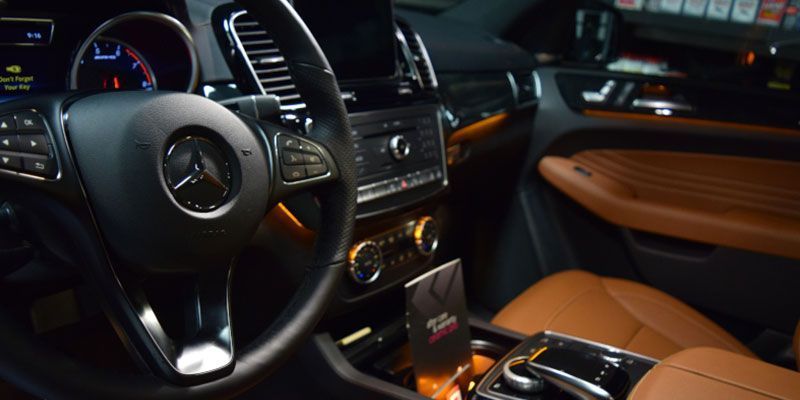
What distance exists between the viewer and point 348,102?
1.16 meters

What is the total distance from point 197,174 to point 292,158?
0.14 metres

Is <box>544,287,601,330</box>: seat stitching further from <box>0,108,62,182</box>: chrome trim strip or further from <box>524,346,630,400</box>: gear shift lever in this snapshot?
<box>0,108,62,182</box>: chrome trim strip

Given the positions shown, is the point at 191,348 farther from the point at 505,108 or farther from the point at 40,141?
the point at 505,108

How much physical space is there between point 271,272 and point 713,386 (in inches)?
24.2

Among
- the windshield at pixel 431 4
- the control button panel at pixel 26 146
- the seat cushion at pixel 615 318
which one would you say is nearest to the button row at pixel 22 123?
the control button panel at pixel 26 146

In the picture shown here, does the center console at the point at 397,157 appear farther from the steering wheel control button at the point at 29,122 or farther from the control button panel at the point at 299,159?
the steering wheel control button at the point at 29,122

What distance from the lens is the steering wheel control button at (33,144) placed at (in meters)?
0.58

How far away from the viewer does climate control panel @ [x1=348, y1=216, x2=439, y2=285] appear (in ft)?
3.75

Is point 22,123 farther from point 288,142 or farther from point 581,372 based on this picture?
point 581,372

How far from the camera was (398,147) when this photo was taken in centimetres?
121

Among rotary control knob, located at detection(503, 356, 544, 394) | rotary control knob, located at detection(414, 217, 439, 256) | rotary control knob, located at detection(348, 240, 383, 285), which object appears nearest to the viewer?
rotary control knob, located at detection(503, 356, 544, 394)

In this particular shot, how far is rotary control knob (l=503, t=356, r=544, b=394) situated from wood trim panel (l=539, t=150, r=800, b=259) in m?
0.80

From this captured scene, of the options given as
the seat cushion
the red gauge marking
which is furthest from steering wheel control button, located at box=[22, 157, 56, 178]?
the seat cushion

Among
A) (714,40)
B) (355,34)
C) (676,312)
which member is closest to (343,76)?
(355,34)
